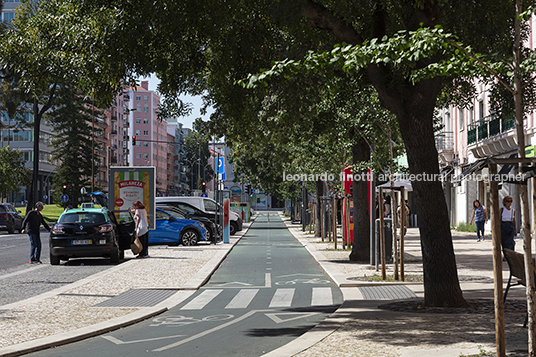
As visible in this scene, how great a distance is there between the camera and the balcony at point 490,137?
34.1 m

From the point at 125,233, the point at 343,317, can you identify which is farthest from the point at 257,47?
the point at 125,233

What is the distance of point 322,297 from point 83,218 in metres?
9.64

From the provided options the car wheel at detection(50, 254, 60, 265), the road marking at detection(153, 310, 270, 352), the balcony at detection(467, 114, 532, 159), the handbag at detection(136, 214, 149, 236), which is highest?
the balcony at detection(467, 114, 532, 159)

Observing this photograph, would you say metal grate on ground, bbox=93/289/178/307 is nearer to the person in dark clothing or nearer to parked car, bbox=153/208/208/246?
the person in dark clothing

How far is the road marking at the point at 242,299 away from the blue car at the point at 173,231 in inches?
618

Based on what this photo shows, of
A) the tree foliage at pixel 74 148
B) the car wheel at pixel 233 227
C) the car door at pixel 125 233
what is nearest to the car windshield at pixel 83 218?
the car door at pixel 125 233

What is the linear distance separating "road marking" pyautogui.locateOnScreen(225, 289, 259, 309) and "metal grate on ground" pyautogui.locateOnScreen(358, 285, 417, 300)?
194 centimetres

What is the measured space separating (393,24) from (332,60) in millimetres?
4525

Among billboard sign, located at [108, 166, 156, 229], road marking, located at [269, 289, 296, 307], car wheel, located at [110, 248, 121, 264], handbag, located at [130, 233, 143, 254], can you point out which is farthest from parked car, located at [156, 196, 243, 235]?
road marking, located at [269, 289, 296, 307]

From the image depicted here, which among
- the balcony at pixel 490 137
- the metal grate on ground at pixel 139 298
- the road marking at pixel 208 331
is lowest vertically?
the road marking at pixel 208 331

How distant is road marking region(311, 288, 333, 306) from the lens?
38.2 feet

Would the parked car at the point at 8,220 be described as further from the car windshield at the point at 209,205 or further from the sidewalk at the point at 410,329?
the sidewalk at the point at 410,329

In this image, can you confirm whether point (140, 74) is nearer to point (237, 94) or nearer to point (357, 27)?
point (237, 94)

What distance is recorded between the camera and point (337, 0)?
1038 cm
